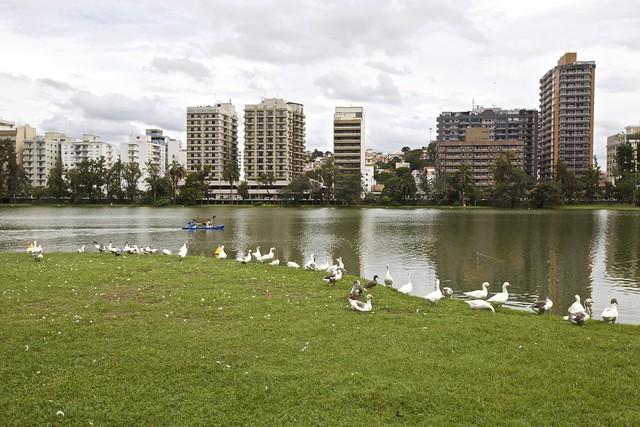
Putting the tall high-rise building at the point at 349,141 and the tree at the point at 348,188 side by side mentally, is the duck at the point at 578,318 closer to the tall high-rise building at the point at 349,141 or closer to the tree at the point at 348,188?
the tree at the point at 348,188

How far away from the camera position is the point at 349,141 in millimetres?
167750

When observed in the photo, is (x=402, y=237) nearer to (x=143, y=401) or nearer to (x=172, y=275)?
(x=172, y=275)

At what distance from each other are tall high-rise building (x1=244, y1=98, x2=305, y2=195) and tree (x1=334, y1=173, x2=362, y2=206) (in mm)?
37884

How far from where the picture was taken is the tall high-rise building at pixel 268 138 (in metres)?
174

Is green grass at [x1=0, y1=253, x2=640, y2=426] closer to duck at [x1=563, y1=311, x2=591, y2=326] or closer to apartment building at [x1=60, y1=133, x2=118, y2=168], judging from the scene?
duck at [x1=563, y1=311, x2=591, y2=326]

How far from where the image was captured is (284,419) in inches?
301

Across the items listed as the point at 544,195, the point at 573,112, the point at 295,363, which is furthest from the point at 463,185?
the point at 295,363

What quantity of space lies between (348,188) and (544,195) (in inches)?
1797

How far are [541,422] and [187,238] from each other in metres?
43.5

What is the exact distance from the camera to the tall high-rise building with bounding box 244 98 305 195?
17400cm

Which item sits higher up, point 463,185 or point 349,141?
point 349,141

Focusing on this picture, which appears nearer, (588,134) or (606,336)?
(606,336)

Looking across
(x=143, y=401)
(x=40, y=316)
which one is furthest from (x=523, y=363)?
(x=40, y=316)

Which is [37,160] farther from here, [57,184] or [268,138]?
[268,138]
